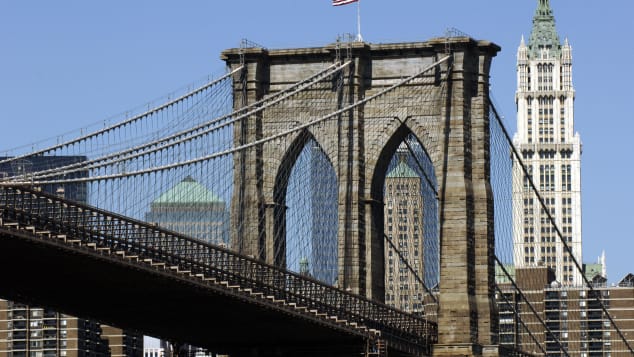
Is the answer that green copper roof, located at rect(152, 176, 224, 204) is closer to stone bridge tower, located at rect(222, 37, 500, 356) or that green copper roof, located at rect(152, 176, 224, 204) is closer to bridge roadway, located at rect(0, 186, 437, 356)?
bridge roadway, located at rect(0, 186, 437, 356)

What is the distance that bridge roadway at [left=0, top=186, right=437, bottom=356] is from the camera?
103438mm

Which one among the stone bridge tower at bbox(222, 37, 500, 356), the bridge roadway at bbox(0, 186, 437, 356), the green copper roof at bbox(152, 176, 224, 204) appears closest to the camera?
the bridge roadway at bbox(0, 186, 437, 356)

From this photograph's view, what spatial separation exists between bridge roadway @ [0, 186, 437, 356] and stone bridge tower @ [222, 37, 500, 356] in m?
2.98

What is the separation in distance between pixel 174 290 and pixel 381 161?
796 inches

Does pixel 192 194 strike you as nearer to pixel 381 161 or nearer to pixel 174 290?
pixel 174 290

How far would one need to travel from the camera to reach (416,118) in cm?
12950

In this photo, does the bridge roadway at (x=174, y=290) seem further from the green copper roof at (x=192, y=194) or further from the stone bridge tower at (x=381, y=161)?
the stone bridge tower at (x=381, y=161)

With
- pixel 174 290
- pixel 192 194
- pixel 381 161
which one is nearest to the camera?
pixel 174 290

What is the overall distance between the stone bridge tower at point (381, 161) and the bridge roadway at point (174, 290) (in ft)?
9.79

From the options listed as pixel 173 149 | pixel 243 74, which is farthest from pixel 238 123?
pixel 173 149

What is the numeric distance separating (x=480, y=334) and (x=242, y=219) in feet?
47.1

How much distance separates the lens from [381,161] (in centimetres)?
13075

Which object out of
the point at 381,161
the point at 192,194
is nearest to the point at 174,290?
the point at 192,194

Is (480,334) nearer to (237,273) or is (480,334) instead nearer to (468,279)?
(468,279)
